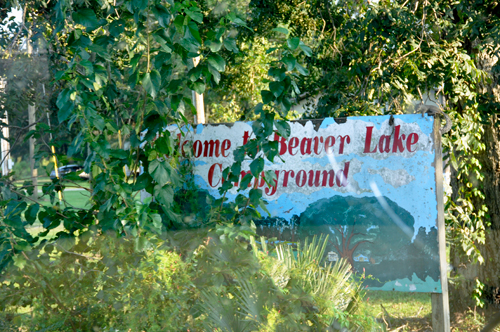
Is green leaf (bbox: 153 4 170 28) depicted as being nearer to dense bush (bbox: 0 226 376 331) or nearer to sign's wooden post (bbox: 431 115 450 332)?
dense bush (bbox: 0 226 376 331)

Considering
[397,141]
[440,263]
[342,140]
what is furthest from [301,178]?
[440,263]

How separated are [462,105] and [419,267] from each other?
1.88m

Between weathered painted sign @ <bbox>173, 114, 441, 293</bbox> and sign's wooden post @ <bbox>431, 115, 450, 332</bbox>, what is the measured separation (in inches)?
1.5

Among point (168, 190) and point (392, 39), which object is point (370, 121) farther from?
point (168, 190)

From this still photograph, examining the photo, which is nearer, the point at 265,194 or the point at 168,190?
the point at 168,190

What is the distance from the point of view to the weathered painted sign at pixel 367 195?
3758 millimetres

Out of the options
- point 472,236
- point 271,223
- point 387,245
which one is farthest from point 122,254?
point 472,236

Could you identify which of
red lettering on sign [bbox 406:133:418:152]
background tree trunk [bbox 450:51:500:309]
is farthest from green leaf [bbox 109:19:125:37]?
background tree trunk [bbox 450:51:500:309]

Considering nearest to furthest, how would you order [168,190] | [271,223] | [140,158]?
[168,190], [140,158], [271,223]

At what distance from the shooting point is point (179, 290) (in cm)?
270

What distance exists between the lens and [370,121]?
156 inches

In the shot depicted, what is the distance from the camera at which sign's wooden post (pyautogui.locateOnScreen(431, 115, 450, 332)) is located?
12.0 feet

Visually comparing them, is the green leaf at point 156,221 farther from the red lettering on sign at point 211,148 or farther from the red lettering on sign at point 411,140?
the red lettering on sign at point 411,140

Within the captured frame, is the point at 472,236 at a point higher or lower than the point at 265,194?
lower
